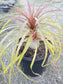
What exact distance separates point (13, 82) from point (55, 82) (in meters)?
0.40

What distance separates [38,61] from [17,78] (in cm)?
34

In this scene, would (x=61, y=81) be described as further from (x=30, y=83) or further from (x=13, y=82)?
(x=13, y=82)

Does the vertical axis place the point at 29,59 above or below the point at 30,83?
above

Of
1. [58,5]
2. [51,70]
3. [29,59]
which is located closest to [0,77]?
[29,59]

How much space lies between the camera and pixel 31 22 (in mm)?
552

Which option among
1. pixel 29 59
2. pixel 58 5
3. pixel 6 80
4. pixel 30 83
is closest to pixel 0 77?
pixel 6 80

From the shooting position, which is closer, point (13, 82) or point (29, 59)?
point (29, 59)

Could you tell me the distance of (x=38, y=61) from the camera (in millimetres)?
648

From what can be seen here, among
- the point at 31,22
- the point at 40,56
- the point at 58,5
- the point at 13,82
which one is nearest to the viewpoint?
the point at 31,22

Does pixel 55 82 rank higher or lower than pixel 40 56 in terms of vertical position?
lower

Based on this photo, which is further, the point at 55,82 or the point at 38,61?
the point at 55,82

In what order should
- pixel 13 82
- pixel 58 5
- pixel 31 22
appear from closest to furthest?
1. pixel 31 22
2. pixel 13 82
3. pixel 58 5

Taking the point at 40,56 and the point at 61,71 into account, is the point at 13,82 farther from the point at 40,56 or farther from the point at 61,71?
the point at 61,71

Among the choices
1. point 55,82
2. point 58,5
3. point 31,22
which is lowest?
point 55,82
